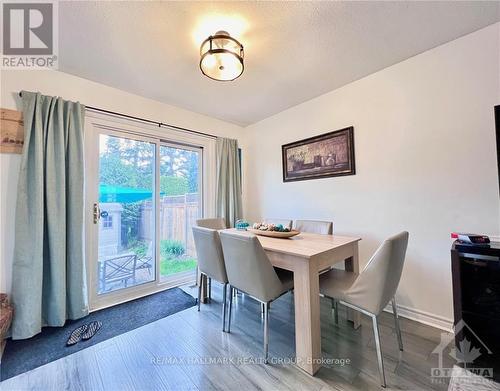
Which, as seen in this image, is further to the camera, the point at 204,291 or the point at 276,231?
the point at 204,291

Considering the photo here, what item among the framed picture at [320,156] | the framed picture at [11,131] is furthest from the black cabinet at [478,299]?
the framed picture at [11,131]

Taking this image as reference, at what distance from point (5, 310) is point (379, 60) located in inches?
150

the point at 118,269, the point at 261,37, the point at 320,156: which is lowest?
the point at 118,269

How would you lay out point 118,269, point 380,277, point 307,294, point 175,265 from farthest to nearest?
point 175,265
point 118,269
point 307,294
point 380,277

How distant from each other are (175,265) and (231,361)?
1.74m

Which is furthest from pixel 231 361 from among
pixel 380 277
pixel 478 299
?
pixel 478 299

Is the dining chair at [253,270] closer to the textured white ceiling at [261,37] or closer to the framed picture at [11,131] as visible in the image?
the textured white ceiling at [261,37]

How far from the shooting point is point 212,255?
6.15 ft

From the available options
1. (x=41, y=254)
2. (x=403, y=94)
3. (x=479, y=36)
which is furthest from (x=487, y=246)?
(x=41, y=254)

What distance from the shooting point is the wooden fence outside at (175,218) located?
8.87 ft

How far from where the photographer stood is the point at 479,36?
1.67 metres
